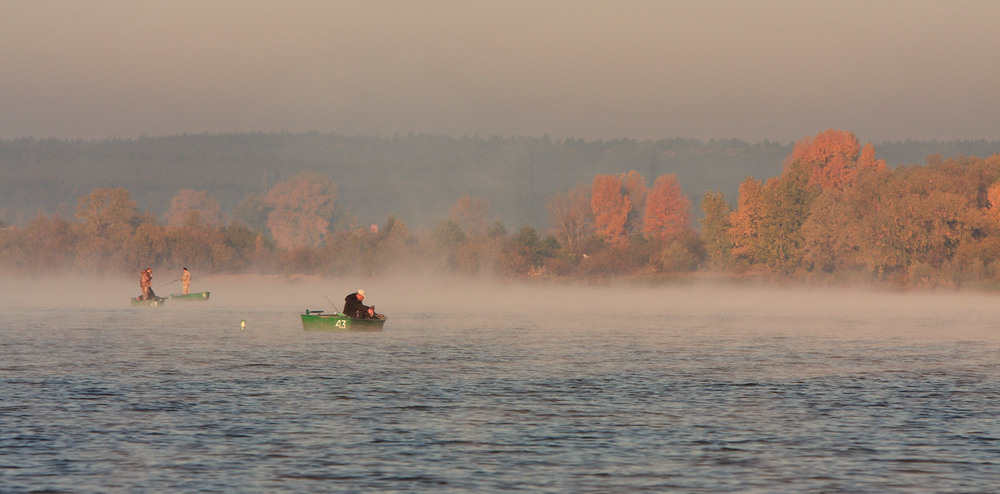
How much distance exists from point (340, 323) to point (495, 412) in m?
27.6

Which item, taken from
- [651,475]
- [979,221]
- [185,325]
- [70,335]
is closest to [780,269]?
[979,221]

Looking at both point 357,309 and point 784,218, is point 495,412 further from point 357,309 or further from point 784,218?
point 784,218

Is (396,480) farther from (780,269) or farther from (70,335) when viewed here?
(780,269)

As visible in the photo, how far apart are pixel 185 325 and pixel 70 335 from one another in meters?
9.48

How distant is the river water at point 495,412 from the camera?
2122cm

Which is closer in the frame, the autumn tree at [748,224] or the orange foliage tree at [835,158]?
the autumn tree at [748,224]

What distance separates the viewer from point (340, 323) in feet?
184

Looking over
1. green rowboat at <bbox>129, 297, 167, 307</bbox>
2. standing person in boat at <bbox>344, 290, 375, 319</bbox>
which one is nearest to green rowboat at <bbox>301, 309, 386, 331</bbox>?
standing person in boat at <bbox>344, 290, 375, 319</bbox>

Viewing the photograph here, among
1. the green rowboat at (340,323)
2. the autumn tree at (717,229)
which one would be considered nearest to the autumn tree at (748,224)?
the autumn tree at (717,229)

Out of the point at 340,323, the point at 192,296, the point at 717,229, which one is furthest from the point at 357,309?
the point at 717,229

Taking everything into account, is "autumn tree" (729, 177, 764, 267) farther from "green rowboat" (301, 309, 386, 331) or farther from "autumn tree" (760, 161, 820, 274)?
"green rowboat" (301, 309, 386, 331)

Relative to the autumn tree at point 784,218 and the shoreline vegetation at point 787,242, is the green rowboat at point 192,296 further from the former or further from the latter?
the autumn tree at point 784,218

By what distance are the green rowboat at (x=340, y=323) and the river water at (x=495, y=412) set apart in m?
0.89

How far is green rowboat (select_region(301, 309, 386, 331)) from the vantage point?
183 feet
